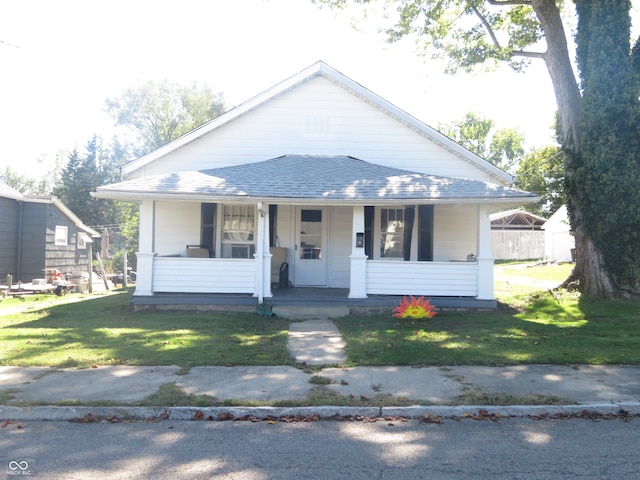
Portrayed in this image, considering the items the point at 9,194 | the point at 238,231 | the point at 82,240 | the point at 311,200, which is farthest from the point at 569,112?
the point at 82,240

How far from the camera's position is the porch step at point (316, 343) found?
795 cm

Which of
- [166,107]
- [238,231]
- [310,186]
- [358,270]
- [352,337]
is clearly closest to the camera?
[352,337]

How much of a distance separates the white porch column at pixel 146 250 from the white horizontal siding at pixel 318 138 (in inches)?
103

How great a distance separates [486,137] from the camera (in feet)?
214

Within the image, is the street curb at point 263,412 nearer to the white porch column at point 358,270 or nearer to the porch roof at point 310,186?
the white porch column at point 358,270

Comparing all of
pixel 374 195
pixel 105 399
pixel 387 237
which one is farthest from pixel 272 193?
pixel 105 399

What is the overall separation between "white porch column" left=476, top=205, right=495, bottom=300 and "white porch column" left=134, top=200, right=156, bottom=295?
7.62m

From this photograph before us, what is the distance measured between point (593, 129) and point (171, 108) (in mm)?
39291

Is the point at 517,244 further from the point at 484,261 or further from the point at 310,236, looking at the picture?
the point at 484,261

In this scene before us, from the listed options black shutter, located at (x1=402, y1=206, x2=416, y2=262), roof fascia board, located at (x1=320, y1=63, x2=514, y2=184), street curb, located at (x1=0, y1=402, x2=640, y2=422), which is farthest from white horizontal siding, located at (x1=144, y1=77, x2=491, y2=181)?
street curb, located at (x1=0, y1=402, x2=640, y2=422)

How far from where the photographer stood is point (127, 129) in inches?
1886

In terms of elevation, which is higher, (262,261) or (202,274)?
(262,261)

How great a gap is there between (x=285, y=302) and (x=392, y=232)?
4.06 metres

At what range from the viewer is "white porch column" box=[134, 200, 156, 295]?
12.5 meters
